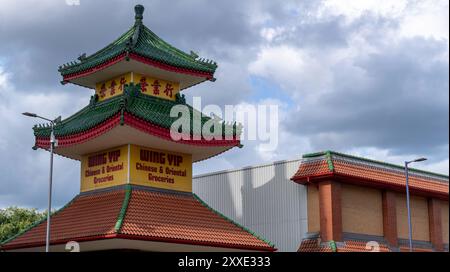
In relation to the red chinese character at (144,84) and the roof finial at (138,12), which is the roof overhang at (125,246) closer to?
the red chinese character at (144,84)

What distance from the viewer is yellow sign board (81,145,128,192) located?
38594mm

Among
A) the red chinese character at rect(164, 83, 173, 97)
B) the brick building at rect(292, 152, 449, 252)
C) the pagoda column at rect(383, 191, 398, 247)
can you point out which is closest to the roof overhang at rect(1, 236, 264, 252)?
the red chinese character at rect(164, 83, 173, 97)

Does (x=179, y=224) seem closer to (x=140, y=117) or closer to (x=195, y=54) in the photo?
(x=140, y=117)

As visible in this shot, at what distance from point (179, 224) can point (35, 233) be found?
8305 mm

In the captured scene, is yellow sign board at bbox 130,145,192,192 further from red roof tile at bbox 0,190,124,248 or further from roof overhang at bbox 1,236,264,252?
roof overhang at bbox 1,236,264,252

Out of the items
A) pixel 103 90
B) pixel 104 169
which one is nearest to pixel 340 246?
pixel 104 169

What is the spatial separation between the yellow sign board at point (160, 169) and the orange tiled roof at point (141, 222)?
57cm

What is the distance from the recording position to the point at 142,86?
133ft

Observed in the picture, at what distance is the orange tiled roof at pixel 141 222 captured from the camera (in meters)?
35.2

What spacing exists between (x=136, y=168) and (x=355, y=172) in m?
16.4

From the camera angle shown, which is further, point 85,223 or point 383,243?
point 383,243

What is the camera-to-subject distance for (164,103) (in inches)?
1612

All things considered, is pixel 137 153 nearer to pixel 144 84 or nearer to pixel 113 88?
pixel 144 84
